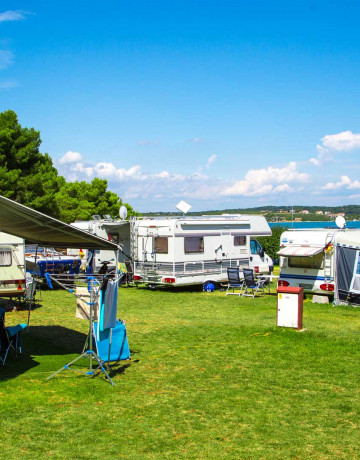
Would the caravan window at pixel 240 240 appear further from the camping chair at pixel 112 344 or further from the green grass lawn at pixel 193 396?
the camping chair at pixel 112 344

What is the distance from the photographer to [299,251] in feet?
49.4

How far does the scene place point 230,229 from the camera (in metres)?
18.7

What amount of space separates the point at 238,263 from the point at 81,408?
13.2 m

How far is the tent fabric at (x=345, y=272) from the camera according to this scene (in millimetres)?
14042

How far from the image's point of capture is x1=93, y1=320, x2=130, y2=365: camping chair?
798 centimetres

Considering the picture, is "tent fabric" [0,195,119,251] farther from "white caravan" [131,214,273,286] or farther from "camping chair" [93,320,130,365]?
"white caravan" [131,214,273,286]

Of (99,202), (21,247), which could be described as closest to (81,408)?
(21,247)

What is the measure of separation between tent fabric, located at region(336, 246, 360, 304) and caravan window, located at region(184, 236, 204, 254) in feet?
16.1

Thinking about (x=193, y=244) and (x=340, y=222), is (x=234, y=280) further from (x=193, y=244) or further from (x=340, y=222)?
(x=340, y=222)

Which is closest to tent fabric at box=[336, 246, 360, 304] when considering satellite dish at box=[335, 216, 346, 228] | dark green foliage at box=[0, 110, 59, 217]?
satellite dish at box=[335, 216, 346, 228]

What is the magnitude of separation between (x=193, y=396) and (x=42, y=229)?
3463mm

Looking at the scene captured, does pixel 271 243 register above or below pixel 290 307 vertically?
above

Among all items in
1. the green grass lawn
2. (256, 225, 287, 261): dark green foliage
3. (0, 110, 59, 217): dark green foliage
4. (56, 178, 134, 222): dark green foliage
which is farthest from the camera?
(56, 178, 134, 222): dark green foliage

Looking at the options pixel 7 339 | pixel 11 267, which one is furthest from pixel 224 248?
pixel 7 339
